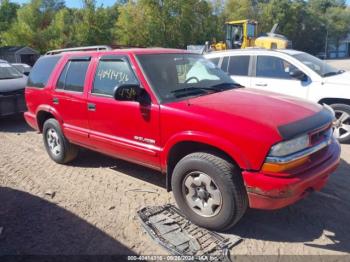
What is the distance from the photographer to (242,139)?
336cm

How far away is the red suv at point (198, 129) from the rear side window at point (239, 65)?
2910 mm

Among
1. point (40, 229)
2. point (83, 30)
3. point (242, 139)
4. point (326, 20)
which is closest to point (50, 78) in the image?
point (40, 229)

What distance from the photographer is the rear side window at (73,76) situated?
516cm

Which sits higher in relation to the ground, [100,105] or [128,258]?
[100,105]

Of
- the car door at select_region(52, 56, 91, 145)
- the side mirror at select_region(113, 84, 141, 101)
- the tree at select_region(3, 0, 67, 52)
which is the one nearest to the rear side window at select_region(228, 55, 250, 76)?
the car door at select_region(52, 56, 91, 145)

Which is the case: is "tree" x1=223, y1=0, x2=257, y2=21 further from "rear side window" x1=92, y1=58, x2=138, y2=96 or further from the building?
"rear side window" x1=92, y1=58, x2=138, y2=96

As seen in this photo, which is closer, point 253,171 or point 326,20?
point 253,171

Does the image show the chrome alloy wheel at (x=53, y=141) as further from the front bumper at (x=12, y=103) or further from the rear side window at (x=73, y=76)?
the front bumper at (x=12, y=103)

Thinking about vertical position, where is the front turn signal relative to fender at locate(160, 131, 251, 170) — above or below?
below

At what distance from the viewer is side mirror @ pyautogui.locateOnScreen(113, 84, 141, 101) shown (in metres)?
4.08

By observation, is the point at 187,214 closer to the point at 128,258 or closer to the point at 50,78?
the point at 128,258

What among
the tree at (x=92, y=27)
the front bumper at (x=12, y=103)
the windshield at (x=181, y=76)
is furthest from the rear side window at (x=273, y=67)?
the tree at (x=92, y=27)

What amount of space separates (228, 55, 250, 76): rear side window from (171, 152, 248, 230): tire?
4.52m

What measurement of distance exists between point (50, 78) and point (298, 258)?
4401mm
